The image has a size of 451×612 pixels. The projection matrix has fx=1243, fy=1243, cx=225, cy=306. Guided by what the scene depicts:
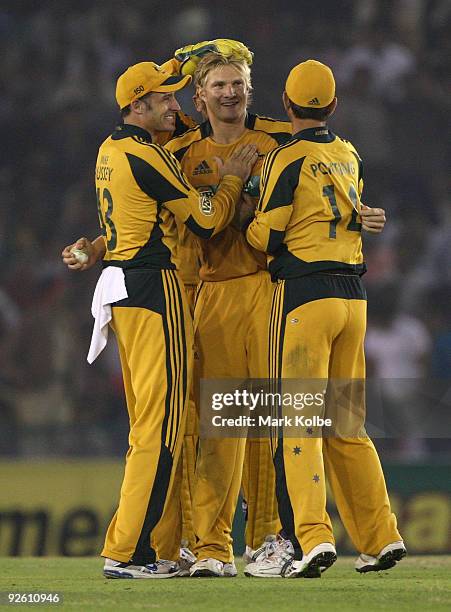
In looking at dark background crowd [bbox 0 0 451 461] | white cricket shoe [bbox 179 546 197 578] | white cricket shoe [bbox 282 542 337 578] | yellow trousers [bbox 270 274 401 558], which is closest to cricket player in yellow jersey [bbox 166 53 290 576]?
white cricket shoe [bbox 179 546 197 578]

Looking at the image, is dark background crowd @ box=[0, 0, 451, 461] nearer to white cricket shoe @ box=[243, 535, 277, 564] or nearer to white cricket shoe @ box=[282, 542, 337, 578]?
white cricket shoe @ box=[243, 535, 277, 564]

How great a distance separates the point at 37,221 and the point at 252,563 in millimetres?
5270

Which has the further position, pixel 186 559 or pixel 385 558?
pixel 186 559

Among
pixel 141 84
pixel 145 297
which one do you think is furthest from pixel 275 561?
pixel 141 84

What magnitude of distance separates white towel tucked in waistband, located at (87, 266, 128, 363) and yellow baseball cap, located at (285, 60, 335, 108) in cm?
102

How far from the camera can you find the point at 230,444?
5.36m

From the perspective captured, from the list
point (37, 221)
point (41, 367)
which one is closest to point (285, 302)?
point (41, 367)

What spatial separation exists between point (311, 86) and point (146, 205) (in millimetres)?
832

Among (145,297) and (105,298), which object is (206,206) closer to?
(145,297)

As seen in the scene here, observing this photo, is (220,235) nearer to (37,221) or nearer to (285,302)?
(285,302)

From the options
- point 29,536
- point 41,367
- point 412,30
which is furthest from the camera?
point 412,30

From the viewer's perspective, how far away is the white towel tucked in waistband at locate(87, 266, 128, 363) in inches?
201

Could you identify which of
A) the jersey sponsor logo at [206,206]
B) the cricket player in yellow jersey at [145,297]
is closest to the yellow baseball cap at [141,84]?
the cricket player in yellow jersey at [145,297]

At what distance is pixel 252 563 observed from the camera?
5.20 meters
